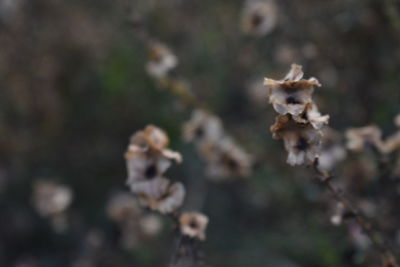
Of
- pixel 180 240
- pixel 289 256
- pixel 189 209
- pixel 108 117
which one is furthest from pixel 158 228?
pixel 180 240

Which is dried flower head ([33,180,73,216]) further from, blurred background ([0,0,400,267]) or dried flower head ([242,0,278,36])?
dried flower head ([242,0,278,36])

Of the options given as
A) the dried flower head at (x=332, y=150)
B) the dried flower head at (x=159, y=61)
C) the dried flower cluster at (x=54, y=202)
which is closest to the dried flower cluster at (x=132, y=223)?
the dried flower cluster at (x=54, y=202)

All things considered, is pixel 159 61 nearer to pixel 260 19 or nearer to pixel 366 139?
pixel 260 19

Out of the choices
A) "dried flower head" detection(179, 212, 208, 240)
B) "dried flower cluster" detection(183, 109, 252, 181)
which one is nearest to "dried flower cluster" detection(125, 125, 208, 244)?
"dried flower head" detection(179, 212, 208, 240)

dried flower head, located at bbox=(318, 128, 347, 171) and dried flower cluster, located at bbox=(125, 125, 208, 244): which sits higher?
dried flower head, located at bbox=(318, 128, 347, 171)

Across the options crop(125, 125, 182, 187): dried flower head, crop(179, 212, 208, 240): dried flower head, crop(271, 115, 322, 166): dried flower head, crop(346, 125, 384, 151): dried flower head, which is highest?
crop(346, 125, 384, 151): dried flower head

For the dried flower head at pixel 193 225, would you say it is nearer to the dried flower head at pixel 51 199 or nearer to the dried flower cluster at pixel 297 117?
the dried flower cluster at pixel 297 117
